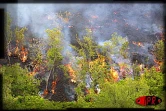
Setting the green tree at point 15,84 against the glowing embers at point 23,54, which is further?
the glowing embers at point 23,54

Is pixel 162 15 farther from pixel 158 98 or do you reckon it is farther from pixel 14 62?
pixel 14 62

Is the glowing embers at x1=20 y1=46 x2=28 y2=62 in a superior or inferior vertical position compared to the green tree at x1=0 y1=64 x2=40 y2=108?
superior

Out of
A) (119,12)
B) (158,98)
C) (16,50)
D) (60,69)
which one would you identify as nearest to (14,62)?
(16,50)

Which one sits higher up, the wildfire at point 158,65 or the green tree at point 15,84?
the wildfire at point 158,65

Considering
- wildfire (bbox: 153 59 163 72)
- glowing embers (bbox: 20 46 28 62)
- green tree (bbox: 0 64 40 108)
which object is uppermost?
glowing embers (bbox: 20 46 28 62)

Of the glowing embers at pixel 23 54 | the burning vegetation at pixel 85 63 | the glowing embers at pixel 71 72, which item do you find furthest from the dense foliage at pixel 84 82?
the glowing embers at pixel 23 54

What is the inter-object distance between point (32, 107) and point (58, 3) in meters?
3.27

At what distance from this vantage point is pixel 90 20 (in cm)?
948

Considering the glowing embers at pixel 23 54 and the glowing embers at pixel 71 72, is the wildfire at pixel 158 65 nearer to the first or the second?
the glowing embers at pixel 71 72

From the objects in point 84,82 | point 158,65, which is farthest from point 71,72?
point 158,65

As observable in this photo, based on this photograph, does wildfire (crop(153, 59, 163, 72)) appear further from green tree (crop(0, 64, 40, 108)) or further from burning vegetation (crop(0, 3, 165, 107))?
green tree (crop(0, 64, 40, 108))

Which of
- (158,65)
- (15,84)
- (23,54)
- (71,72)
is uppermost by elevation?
(23,54)

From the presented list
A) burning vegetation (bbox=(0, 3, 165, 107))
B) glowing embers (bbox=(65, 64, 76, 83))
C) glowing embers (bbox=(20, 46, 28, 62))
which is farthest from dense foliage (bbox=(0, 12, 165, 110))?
glowing embers (bbox=(20, 46, 28, 62))

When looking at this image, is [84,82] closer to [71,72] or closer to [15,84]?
[71,72]
